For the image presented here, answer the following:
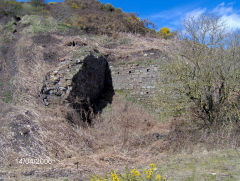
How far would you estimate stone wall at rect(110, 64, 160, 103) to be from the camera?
1012cm

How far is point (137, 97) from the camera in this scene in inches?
406

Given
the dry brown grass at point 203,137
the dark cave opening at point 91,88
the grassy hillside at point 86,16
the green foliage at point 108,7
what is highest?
the green foliage at point 108,7

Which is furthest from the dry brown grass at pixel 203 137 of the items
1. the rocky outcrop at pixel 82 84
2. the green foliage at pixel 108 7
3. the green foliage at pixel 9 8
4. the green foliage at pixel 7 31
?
the green foliage at pixel 108 7

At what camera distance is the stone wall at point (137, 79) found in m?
10.1

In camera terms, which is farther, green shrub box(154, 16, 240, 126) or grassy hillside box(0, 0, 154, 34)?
grassy hillside box(0, 0, 154, 34)

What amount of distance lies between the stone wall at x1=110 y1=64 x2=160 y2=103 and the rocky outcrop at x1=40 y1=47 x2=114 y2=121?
0.52 meters

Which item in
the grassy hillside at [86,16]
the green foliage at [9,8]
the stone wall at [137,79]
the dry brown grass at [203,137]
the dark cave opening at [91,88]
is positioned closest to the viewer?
the dry brown grass at [203,137]

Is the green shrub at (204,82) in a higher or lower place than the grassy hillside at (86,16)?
lower

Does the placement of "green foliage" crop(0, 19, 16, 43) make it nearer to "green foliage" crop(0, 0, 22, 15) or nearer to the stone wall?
"green foliage" crop(0, 0, 22, 15)

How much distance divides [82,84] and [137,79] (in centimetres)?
278

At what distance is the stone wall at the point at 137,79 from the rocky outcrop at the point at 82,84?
0.52m

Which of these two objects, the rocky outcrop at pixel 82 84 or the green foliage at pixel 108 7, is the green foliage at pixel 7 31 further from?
the green foliage at pixel 108 7

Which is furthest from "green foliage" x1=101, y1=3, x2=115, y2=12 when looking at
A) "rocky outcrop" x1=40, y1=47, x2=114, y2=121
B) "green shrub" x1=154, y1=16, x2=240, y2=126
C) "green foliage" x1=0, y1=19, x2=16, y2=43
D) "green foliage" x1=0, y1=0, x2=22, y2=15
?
"green shrub" x1=154, y1=16, x2=240, y2=126
